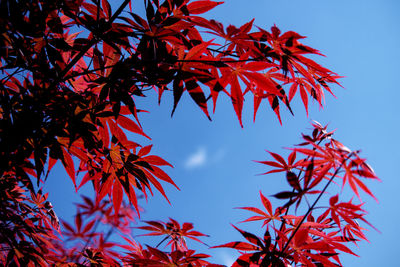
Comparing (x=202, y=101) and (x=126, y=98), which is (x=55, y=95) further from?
(x=202, y=101)

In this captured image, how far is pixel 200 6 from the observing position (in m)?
0.91

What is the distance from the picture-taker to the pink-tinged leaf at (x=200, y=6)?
903mm

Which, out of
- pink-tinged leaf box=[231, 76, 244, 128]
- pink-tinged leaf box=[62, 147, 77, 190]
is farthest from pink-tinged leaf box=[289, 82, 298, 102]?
pink-tinged leaf box=[62, 147, 77, 190]

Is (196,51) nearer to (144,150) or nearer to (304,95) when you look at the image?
(144,150)

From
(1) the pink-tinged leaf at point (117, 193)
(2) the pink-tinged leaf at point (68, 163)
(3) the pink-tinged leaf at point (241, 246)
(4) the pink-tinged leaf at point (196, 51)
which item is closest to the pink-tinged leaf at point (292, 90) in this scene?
(4) the pink-tinged leaf at point (196, 51)

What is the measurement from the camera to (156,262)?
864 millimetres

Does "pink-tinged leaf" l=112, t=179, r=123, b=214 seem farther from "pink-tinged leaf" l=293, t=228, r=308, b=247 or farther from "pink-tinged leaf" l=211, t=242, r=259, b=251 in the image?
"pink-tinged leaf" l=293, t=228, r=308, b=247

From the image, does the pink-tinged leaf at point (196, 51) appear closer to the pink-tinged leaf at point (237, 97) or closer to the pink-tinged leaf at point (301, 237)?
the pink-tinged leaf at point (237, 97)

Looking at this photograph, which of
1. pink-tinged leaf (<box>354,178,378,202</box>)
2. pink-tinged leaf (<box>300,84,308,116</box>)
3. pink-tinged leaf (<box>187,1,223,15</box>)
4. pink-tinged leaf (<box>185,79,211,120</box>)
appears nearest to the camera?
pink-tinged leaf (<box>354,178,378,202</box>)

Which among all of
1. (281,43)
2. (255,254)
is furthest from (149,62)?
(255,254)

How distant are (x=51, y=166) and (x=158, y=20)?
0.80m

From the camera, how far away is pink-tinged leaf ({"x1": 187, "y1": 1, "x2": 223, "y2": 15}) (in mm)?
903

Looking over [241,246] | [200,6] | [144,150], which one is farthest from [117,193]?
[200,6]

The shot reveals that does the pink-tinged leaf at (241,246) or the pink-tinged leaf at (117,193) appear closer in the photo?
the pink-tinged leaf at (241,246)
